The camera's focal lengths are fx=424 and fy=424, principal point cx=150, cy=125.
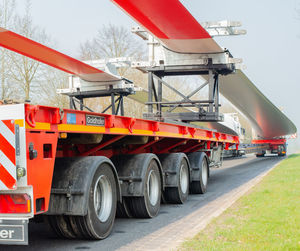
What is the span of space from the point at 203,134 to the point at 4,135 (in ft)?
26.0

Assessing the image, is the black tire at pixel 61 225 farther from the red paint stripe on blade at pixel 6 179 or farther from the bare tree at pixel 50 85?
the bare tree at pixel 50 85

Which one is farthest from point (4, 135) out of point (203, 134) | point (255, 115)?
point (255, 115)

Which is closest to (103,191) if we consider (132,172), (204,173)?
(132,172)

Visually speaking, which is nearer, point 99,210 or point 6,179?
point 6,179

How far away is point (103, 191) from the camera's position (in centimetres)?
621

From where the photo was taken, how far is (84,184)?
5379mm

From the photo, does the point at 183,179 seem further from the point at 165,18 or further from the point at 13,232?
the point at 13,232

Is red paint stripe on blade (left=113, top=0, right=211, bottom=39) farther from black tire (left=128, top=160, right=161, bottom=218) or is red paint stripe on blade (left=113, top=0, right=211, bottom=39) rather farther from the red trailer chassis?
the red trailer chassis

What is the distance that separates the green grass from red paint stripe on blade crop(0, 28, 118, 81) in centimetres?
536

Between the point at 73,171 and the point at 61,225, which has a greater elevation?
the point at 73,171

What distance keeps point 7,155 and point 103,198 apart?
205 cm

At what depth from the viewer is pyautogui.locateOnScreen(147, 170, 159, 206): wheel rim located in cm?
793

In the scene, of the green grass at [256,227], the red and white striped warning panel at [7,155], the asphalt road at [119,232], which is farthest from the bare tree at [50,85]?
the red and white striped warning panel at [7,155]

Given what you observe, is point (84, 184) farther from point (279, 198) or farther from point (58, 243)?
point (279, 198)
